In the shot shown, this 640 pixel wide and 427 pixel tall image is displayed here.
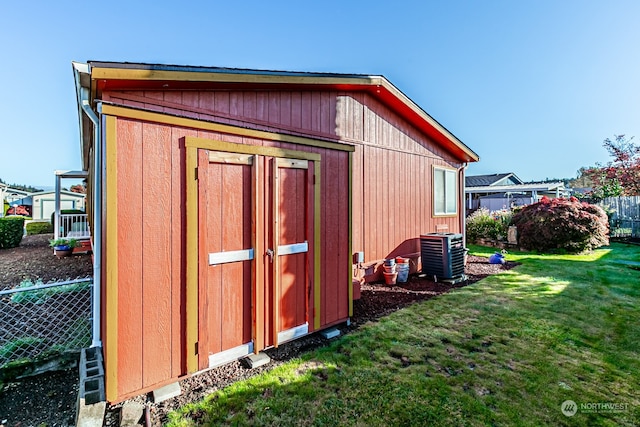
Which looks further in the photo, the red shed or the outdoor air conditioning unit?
the outdoor air conditioning unit

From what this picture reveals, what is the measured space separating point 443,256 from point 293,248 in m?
4.25

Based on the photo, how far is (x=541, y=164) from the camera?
45156 millimetres

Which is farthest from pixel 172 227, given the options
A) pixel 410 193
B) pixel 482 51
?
pixel 482 51

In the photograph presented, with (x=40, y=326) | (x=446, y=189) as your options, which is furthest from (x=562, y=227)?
(x=40, y=326)

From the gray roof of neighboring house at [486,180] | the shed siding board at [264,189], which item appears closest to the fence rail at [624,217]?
the gray roof of neighboring house at [486,180]

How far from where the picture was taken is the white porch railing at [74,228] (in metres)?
10.0

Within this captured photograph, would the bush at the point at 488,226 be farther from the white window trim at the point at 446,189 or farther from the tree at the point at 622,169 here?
the tree at the point at 622,169

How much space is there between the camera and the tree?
16.5m

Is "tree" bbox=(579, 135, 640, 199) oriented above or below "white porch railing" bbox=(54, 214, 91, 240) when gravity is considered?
above

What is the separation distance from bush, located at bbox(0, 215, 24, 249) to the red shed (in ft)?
38.7

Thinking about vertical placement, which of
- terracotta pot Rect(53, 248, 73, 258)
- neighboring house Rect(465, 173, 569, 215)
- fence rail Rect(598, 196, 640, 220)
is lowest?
terracotta pot Rect(53, 248, 73, 258)

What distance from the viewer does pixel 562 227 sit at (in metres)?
9.81

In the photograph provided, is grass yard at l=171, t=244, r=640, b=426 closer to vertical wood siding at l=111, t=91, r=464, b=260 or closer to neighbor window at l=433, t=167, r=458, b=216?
vertical wood siding at l=111, t=91, r=464, b=260

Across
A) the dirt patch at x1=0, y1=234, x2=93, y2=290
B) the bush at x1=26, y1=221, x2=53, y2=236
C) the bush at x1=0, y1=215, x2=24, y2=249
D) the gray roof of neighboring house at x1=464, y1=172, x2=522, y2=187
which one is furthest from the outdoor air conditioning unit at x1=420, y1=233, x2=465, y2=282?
the bush at x1=26, y1=221, x2=53, y2=236
